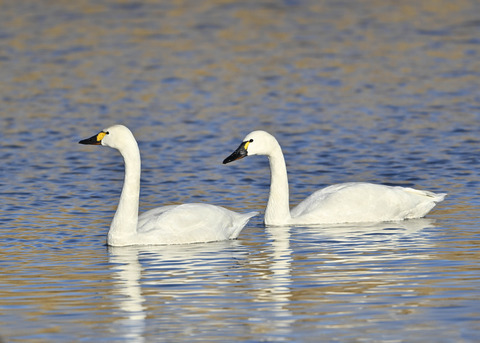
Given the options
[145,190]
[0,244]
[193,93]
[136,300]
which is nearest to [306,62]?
[193,93]

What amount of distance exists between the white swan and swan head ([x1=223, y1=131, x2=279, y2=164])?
4.49 ft

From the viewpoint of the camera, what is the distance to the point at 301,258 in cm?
1205

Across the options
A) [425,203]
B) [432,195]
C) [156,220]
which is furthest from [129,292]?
[432,195]

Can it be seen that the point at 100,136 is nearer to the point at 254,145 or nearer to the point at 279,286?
the point at 254,145

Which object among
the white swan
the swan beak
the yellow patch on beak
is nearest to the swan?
the swan beak

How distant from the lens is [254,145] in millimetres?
14914

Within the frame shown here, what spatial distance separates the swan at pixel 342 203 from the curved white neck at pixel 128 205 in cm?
153

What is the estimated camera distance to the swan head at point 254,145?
14.8 metres

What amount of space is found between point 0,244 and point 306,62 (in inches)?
627

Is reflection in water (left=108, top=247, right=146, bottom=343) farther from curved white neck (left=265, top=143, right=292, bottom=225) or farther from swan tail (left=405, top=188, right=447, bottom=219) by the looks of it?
swan tail (left=405, top=188, right=447, bottom=219)

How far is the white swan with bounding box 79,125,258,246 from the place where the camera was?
13133 millimetres

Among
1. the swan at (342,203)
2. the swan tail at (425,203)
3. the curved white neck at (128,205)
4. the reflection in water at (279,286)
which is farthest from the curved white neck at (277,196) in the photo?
the curved white neck at (128,205)

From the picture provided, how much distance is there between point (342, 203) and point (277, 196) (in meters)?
0.76

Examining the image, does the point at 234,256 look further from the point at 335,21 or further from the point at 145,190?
the point at 335,21
